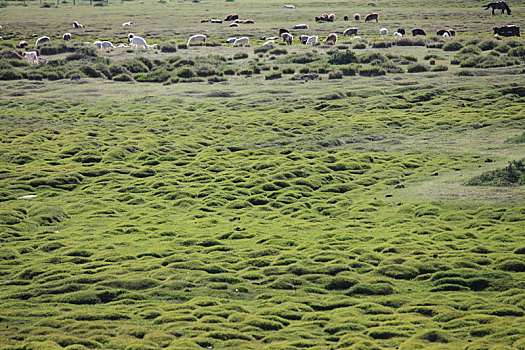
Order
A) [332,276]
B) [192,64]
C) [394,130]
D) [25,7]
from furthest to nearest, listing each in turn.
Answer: [25,7]
[192,64]
[394,130]
[332,276]

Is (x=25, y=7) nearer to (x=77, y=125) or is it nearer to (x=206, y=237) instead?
(x=77, y=125)

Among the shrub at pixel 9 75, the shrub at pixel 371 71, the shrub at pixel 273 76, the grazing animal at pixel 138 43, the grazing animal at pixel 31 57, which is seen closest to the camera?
the shrub at pixel 371 71

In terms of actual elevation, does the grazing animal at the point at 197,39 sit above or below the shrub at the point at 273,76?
above

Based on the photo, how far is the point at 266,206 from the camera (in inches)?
925

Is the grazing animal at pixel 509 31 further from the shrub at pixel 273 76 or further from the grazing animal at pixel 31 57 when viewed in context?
the grazing animal at pixel 31 57

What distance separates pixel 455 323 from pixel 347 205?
34.7 feet

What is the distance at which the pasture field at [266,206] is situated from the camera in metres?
13.1

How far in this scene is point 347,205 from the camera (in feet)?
75.2

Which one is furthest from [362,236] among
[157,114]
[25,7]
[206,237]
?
[25,7]

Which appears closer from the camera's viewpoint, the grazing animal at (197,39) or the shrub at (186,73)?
the shrub at (186,73)

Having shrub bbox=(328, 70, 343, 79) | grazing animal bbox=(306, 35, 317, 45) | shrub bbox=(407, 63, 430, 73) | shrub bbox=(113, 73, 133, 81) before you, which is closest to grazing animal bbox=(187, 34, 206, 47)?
grazing animal bbox=(306, 35, 317, 45)

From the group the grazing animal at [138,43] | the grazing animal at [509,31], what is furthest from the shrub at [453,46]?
the grazing animal at [138,43]

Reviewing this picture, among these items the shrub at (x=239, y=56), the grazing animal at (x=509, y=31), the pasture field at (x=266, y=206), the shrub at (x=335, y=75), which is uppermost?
the grazing animal at (x=509, y=31)

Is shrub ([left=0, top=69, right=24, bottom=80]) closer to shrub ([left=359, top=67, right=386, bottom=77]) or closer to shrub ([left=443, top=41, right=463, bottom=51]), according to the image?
shrub ([left=359, top=67, right=386, bottom=77])
